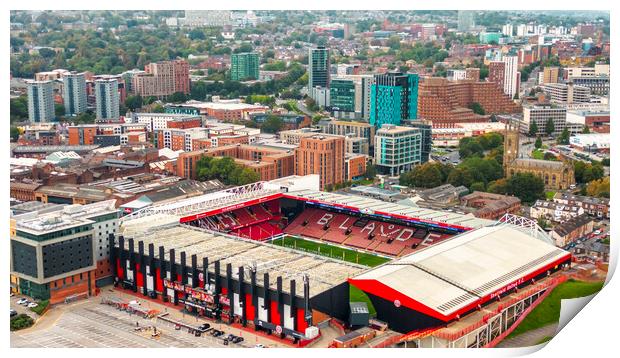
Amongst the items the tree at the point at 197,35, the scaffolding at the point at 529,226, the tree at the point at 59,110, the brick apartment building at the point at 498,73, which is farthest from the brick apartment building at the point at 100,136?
the tree at the point at 197,35

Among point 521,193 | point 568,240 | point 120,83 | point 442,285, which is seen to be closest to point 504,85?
point 120,83

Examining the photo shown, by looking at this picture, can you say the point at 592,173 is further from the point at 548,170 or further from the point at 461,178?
the point at 461,178

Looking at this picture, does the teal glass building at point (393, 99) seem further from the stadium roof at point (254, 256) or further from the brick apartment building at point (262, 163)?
the stadium roof at point (254, 256)

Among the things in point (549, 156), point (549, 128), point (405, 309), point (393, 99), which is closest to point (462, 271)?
point (405, 309)

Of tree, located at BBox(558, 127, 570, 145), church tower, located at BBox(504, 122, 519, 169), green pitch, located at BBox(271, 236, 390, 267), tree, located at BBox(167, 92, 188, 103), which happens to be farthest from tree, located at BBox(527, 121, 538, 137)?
green pitch, located at BBox(271, 236, 390, 267)

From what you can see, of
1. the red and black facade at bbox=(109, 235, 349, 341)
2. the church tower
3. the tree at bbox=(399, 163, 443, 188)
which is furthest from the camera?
the church tower

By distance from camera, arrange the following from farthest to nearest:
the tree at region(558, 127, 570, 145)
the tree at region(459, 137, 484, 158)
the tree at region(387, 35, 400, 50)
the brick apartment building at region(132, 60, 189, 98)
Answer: the tree at region(387, 35, 400, 50) < the brick apartment building at region(132, 60, 189, 98) < the tree at region(558, 127, 570, 145) < the tree at region(459, 137, 484, 158)

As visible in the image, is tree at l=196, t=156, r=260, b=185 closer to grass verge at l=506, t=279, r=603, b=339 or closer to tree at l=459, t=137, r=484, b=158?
tree at l=459, t=137, r=484, b=158
